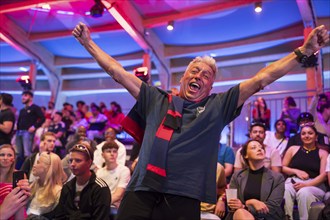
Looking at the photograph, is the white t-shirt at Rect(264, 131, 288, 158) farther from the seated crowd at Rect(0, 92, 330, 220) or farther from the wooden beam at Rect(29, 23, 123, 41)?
the wooden beam at Rect(29, 23, 123, 41)

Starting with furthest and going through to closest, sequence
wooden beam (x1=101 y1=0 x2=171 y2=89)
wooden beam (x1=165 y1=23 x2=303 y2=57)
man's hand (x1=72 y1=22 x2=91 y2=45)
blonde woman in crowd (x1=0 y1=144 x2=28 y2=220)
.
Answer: wooden beam (x1=165 y1=23 x2=303 y2=57)
wooden beam (x1=101 y1=0 x2=171 y2=89)
man's hand (x1=72 y1=22 x2=91 y2=45)
blonde woman in crowd (x1=0 y1=144 x2=28 y2=220)

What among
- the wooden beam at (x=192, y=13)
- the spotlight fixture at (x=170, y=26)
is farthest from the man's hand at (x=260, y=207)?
the spotlight fixture at (x=170, y=26)

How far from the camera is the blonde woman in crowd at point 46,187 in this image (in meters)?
3.70

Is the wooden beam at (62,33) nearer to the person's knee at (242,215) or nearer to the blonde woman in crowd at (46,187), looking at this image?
the blonde woman in crowd at (46,187)

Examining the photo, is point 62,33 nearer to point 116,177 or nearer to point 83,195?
point 116,177

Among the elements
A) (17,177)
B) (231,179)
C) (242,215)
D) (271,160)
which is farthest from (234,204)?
(17,177)

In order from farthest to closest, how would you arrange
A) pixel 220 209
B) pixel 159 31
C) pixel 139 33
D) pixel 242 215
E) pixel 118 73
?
pixel 159 31 → pixel 139 33 → pixel 220 209 → pixel 242 215 → pixel 118 73

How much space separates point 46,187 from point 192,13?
5.00 m

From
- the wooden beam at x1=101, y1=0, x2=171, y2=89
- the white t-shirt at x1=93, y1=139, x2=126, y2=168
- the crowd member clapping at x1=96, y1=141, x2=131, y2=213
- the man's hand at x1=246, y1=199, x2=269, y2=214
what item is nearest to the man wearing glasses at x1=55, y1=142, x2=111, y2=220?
the crowd member clapping at x1=96, y1=141, x2=131, y2=213

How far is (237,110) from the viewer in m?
1.83

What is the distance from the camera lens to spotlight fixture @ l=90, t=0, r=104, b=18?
668 cm

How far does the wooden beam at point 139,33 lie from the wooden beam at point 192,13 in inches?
10.4

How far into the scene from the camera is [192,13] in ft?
24.9

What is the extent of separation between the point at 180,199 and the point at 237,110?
0.52 m
